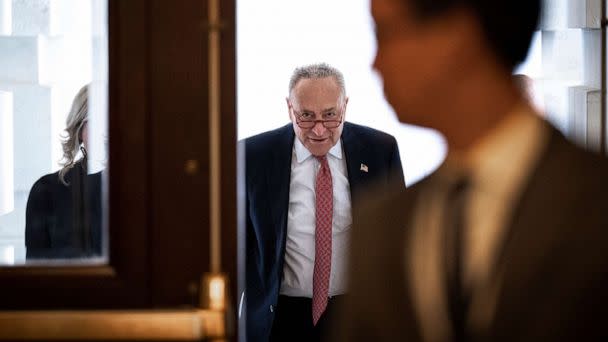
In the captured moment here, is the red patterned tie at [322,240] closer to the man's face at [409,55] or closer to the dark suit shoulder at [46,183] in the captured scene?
the dark suit shoulder at [46,183]

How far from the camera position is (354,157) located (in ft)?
10.9

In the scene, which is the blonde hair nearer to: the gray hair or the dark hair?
the dark hair

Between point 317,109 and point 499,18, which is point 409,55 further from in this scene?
point 317,109

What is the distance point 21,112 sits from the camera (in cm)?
148

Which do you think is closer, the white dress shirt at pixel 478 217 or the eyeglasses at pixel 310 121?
the white dress shirt at pixel 478 217

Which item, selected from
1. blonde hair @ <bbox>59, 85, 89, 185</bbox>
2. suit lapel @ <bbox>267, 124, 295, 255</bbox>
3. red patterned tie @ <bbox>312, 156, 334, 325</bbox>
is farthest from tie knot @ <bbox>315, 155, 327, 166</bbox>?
blonde hair @ <bbox>59, 85, 89, 185</bbox>

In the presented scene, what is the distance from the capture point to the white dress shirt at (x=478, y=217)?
107cm

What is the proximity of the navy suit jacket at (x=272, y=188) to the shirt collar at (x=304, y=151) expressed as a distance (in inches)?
0.9

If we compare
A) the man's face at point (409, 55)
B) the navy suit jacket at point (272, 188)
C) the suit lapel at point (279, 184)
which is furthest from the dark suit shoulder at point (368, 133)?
the man's face at point (409, 55)

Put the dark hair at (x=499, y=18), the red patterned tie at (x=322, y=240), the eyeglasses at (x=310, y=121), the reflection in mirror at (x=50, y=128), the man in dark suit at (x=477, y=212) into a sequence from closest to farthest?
the man in dark suit at (x=477, y=212)
the dark hair at (x=499, y=18)
the reflection in mirror at (x=50, y=128)
the red patterned tie at (x=322, y=240)
the eyeglasses at (x=310, y=121)

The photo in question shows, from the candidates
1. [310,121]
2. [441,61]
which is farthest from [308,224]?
[441,61]

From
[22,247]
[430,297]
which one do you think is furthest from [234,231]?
[430,297]

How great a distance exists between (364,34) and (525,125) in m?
2.82

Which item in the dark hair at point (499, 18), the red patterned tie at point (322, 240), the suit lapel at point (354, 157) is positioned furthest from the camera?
the suit lapel at point (354, 157)
